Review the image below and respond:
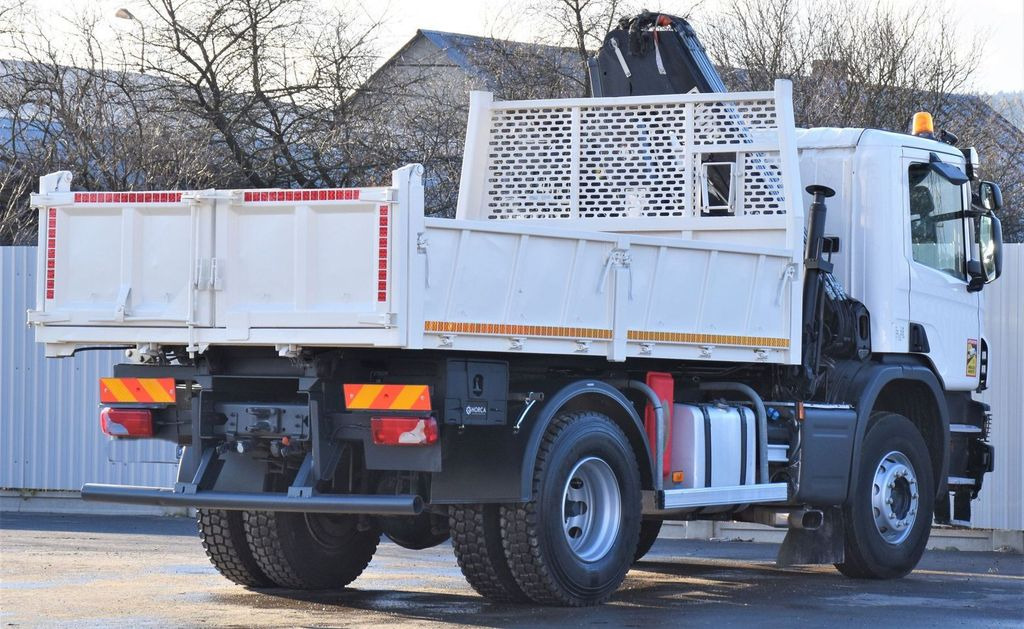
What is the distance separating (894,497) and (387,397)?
4516mm

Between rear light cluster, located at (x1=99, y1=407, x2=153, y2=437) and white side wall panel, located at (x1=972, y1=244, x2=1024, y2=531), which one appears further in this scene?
white side wall panel, located at (x1=972, y1=244, x2=1024, y2=531)

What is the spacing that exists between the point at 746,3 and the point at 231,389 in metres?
24.8

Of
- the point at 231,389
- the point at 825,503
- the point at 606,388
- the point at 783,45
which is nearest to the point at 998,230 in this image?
the point at 825,503

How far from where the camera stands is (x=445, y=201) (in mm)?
23672

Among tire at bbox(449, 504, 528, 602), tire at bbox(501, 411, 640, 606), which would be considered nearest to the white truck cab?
tire at bbox(501, 411, 640, 606)

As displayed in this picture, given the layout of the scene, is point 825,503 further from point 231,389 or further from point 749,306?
point 231,389

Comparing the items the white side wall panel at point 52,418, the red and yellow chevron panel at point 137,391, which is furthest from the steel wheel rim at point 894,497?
the white side wall panel at point 52,418

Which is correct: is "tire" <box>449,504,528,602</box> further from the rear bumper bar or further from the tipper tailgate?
the tipper tailgate

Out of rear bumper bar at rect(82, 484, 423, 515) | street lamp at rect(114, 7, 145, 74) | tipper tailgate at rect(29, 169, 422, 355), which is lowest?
rear bumper bar at rect(82, 484, 423, 515)

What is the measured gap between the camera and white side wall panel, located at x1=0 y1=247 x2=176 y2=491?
53.0 ft

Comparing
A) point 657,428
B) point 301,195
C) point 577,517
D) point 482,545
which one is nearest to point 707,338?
point 657,428

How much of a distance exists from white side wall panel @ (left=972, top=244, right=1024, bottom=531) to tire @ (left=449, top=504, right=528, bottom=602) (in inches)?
234

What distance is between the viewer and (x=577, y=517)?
9.64m

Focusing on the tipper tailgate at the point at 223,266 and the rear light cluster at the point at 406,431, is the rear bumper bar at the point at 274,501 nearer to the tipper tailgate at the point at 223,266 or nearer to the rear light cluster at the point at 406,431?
the rear light cluster at the point at 406,431
